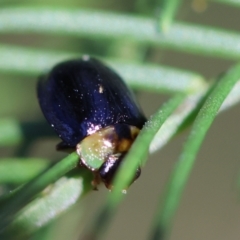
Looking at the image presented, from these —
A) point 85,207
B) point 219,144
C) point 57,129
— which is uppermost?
point 57,129

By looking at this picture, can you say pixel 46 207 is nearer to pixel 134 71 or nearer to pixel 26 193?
pixel 26 193

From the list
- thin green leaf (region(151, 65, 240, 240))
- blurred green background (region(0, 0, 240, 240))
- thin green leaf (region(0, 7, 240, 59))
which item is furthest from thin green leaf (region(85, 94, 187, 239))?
blurred green background (region(0, 0, 240, 240))

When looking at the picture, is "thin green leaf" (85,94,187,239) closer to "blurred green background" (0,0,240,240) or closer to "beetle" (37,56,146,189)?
"beetle" (37,56,146,189)

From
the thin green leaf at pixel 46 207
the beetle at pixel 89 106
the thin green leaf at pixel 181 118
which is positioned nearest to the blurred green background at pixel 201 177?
the beetle at pixel 89 106

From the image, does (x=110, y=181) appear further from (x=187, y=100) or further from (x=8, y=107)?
(x=8, y=107)

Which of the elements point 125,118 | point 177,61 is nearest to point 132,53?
point 125,118

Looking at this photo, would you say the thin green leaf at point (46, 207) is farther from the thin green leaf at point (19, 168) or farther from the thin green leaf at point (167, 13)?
the thin green leaf at point (167, 13)

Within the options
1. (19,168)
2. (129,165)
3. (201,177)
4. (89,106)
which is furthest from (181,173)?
(201,177)
